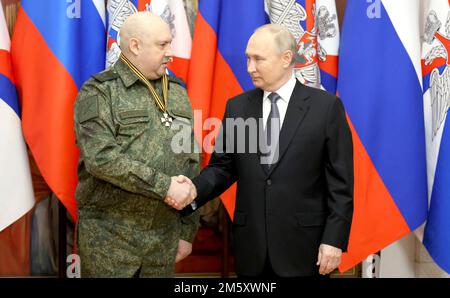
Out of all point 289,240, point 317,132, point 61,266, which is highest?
point 317,132

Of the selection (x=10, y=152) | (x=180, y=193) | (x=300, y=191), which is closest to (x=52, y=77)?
(x=10, y=152)

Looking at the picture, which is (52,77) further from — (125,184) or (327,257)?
(327,257)

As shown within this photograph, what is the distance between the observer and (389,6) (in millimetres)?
3260

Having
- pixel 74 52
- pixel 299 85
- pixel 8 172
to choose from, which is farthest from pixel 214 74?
pixel 8 172

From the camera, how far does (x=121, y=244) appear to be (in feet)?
8.79

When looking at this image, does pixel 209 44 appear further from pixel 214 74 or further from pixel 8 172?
pixel 8 172

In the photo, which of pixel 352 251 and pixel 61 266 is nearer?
pixel 352 251

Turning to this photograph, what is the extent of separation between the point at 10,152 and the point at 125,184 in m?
0.90

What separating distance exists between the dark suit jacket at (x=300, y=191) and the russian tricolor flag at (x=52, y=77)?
116 centimetres

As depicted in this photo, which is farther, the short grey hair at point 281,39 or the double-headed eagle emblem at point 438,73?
the double-headed eagle emblem at point 438,73

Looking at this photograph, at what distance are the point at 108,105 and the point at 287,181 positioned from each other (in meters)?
0.81

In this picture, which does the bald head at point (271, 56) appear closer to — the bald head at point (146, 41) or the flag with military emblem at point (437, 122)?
the bald head at point (146, 41)

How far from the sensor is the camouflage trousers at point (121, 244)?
2672mm

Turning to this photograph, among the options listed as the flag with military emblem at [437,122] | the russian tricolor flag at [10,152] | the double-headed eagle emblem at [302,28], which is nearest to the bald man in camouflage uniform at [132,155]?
the russian tricolor flag at [10,152]
